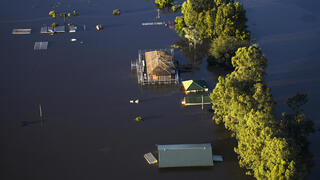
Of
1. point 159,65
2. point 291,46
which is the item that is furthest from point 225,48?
point 291,46

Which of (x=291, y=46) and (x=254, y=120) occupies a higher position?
(x=291, y=46)

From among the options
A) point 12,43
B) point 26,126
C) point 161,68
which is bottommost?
point 26,126

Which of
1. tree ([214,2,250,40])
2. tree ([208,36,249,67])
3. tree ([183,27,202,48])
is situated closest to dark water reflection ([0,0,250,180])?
tree ([208,36,249,67])

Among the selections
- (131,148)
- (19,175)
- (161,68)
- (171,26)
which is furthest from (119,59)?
(19,175)

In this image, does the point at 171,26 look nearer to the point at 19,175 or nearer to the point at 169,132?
the point at 169,132

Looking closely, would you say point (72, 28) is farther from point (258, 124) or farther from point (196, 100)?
point (258, 124)

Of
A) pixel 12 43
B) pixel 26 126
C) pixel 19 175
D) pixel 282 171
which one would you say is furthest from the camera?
pixel 12 43

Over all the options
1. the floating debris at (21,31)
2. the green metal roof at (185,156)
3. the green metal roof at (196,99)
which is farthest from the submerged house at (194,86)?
the floating debris at (21,31)

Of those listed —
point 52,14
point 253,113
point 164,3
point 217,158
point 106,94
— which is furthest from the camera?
point 164,3
